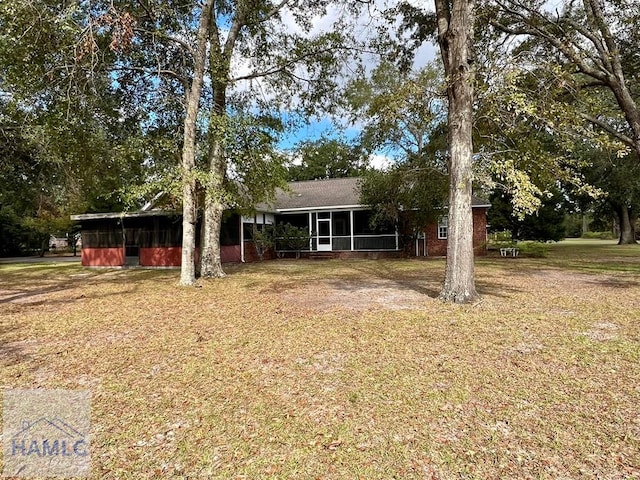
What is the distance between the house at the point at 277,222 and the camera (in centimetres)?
1778

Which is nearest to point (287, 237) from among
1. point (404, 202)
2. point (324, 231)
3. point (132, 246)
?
point (324, 231)

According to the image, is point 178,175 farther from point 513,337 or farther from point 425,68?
point 425,68

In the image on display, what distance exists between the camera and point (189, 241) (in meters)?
11.1

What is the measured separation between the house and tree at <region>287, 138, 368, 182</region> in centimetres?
1704

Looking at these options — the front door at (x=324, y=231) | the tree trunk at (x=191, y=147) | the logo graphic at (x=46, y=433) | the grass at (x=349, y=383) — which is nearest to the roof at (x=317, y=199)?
the front door at (x=324, y=231)

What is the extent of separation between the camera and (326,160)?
139 ft

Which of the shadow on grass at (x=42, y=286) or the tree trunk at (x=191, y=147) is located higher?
the tree trunk at (x=191, y=147)

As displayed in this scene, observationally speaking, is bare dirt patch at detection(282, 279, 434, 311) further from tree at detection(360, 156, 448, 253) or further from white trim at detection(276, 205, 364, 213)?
white trim at detection(276, 205, 364, 213)

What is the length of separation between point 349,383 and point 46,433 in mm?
2558

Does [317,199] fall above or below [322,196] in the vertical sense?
below

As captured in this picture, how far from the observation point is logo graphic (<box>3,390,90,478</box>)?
2.64 metres

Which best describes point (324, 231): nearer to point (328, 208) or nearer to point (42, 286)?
point (328, 208)

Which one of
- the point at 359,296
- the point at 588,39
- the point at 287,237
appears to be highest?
the point at 588,39

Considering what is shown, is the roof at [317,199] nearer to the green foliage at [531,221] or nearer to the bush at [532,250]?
the bush at [532,250]
